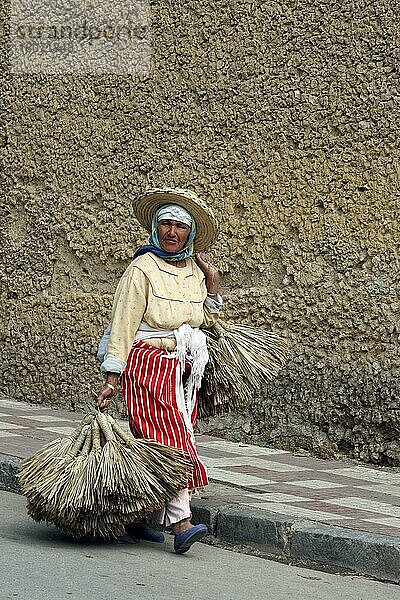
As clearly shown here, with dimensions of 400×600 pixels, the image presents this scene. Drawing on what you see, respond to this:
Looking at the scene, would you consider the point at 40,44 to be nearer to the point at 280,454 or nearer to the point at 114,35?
the point at 114,35

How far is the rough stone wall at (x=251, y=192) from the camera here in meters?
7.88

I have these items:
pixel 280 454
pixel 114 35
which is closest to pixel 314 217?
pixel 280 454

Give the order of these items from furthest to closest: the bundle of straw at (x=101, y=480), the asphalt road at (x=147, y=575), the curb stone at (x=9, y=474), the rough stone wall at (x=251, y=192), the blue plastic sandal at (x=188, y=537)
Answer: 1. the rough stone wall at (x=251, y=192)
2. the curb stone at (x=9, y=474)
3. the blue plastic sandal at (x=188, y=537)
4. the bundle of straw at (x=101, y=480)
5. the asphalt road at (x=147, y=575)

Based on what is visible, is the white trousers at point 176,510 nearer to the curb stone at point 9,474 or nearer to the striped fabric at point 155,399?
the striped fabric at point 155,399

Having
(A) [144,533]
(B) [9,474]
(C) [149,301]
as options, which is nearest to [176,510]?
(A) [144,533]

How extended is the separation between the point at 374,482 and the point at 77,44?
4.43 meters

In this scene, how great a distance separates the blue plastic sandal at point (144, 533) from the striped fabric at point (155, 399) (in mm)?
294

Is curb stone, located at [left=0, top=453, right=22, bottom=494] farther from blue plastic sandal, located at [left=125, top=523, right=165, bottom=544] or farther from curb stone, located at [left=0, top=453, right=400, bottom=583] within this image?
blue plastic sandal, located at [left=125, top=523, right=165, bottom=544]

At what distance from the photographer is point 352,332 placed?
794 centimetres

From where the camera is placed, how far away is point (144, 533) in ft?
19.7

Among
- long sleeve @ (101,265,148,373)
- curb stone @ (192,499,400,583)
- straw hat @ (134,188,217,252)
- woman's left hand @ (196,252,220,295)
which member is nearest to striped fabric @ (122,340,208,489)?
long sleeve @ (101,265,148,373)

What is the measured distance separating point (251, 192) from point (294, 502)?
106 inches

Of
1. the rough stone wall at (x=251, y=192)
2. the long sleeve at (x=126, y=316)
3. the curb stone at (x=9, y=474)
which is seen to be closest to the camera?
the long sleeve at (x=126, y=316)

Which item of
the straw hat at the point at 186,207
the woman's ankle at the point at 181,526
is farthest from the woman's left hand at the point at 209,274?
the woman's ankle at the point at 181,526
